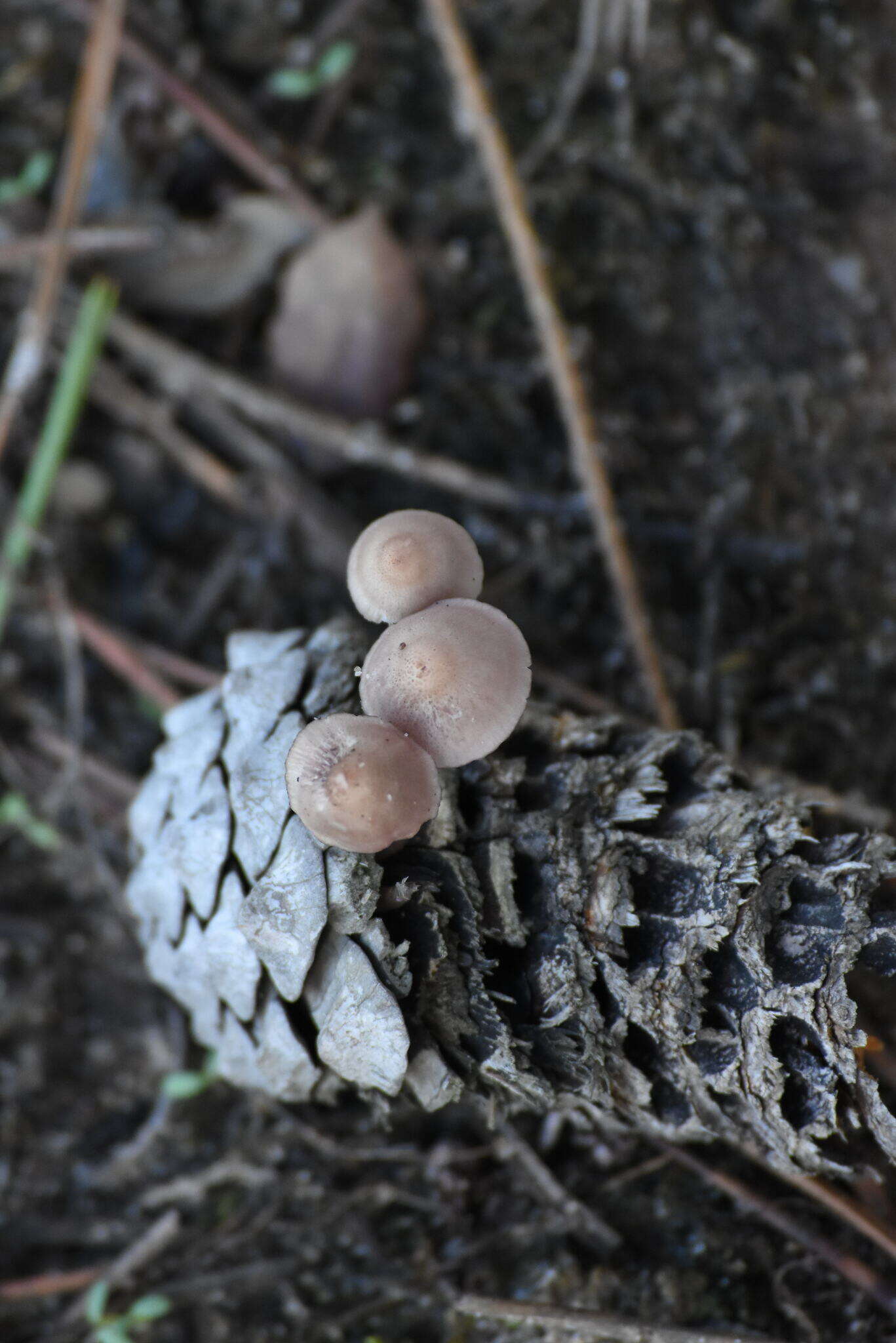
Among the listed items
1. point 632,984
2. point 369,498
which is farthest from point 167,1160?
point 369,498

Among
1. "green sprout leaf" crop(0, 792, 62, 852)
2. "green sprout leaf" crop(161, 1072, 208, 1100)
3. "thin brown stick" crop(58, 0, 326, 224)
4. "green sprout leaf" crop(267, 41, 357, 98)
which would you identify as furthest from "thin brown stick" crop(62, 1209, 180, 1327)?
"green sprout leaf" crop(267, 41, 357, 98)

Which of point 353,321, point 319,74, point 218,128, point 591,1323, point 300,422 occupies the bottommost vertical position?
point 591,1323

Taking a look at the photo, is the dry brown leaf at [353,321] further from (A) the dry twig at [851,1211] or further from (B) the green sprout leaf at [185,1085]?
(A) the dry twig at [851,1211]

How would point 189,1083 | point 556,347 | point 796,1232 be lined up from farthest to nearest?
point 556,347, point 189,1083, point 796,1232

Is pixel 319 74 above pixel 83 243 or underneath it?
above

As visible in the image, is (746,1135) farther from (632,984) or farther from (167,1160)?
(167,1160)

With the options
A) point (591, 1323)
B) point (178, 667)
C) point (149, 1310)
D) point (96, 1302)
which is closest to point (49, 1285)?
point (96, 1302)

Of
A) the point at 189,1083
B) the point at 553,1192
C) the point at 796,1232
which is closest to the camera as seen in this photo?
the point at 796,1232

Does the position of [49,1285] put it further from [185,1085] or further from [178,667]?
[178,667]

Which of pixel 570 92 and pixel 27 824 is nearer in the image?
pixel 27 824
